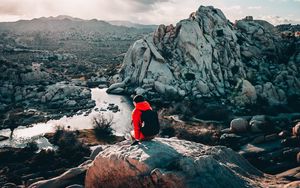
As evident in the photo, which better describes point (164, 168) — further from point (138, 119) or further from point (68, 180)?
point (68, 180)

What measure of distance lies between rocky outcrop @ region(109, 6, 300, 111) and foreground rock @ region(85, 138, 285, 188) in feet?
151

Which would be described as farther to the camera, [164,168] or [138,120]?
[138,120]

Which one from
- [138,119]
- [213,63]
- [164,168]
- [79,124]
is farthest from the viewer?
[213,63]

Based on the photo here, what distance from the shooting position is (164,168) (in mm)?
16547

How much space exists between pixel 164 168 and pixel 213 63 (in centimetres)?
5754

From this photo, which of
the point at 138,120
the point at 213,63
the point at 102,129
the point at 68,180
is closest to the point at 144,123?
the point at 138,120

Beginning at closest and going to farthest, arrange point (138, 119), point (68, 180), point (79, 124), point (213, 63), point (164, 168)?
1. point (164, 168)
2. point (138, 119)
3. point (68, 180)
4. point (79, 124)
5. point (213, 63)

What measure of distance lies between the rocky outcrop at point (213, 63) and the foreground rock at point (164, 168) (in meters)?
46.1

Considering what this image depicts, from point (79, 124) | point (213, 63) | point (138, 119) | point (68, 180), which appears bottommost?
point (79, 124)

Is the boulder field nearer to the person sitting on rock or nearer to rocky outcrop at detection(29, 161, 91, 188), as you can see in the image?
the person sitting on rock

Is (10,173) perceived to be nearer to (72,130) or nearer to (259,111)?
(72,130)

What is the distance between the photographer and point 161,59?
241 ft

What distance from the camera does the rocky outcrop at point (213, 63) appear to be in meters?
67.1

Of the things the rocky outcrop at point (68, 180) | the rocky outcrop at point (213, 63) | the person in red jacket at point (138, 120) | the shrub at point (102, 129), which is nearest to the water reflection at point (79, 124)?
the shrub at point (102, 129)
